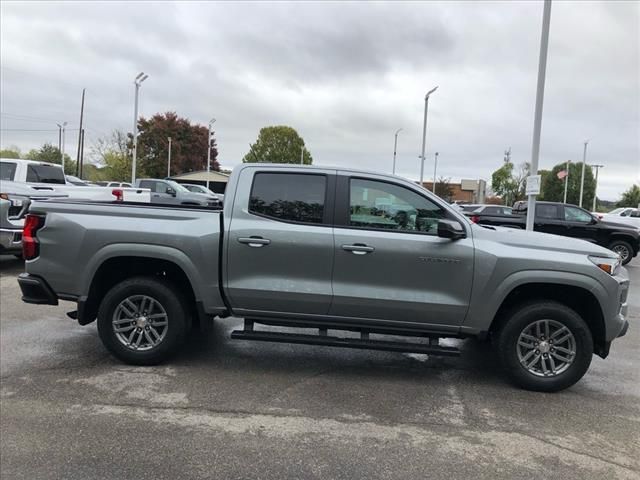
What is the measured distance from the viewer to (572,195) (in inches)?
2987

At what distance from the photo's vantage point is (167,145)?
71938 millimetres

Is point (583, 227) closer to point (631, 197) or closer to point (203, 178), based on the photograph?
point (203, 178)

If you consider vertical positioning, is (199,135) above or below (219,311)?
above

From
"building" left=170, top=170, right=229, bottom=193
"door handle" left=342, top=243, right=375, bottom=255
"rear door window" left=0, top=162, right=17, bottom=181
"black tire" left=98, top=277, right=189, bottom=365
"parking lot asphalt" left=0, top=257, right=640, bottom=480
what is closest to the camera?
"parking lot asphalt" left=0, top=257, right=640, bottom=480

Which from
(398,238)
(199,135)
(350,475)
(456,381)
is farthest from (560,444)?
(199,135)

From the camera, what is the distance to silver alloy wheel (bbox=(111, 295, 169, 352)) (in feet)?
15.9

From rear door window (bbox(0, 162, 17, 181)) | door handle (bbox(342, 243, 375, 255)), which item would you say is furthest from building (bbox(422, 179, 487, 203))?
door handle (bbox(342, 243, 375, 255))

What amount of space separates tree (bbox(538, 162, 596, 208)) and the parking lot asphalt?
73.9m

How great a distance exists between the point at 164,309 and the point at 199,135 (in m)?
74.5

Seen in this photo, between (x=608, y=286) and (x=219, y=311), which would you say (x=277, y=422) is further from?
(x=608, y=286)

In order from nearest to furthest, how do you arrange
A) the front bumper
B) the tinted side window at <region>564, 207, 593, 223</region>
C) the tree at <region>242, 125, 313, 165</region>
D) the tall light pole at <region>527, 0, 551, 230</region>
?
the front bumper, the tall light pole at <region>527, 0, 551, 230</region>, the tinted side window at <region>564, 207, 593, 223</region>, the tree at <region>242, 125, 313, 165</region>

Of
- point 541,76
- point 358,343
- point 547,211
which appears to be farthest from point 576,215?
point 358,343

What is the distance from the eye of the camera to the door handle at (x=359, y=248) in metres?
4.55

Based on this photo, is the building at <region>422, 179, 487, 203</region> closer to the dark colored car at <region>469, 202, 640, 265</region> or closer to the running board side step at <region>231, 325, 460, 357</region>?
the dark colored car at <region>469, 202, 640, 265</region>
